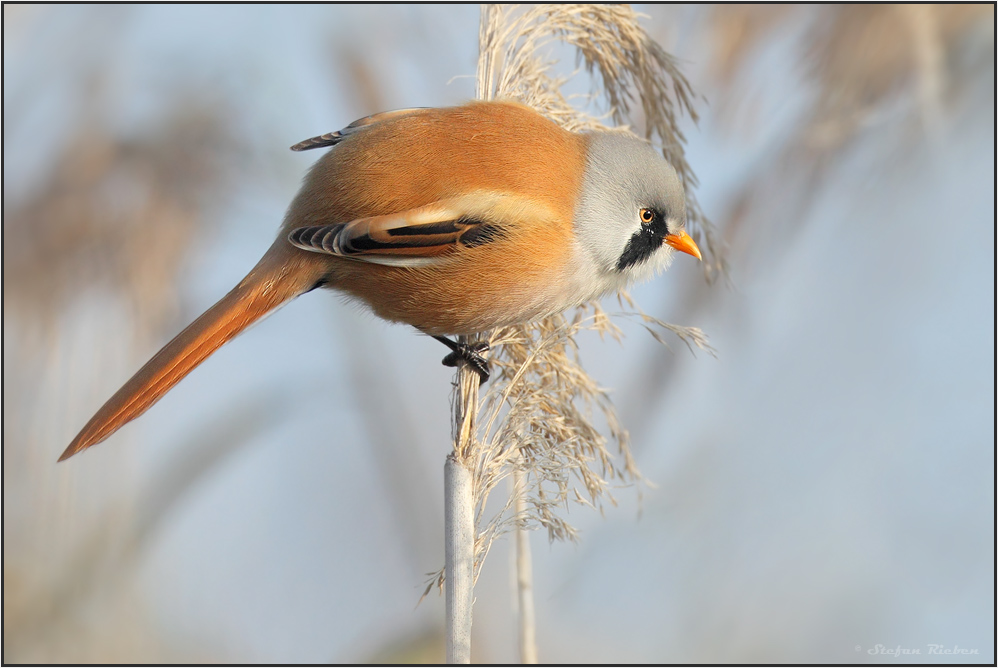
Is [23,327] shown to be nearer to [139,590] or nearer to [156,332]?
[156,332]

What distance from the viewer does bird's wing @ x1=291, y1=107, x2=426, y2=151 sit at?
2.44 meters

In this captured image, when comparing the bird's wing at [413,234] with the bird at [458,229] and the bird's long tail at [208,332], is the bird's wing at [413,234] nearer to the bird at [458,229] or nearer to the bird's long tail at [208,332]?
the bird at [458,229]

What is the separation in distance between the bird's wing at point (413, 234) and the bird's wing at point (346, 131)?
38 cm

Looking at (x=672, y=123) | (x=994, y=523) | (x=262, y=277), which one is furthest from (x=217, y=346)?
(x=994, y=523)

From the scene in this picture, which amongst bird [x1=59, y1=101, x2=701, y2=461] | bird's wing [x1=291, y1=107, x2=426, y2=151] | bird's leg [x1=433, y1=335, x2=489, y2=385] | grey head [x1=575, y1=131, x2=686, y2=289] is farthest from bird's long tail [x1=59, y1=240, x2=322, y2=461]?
grey head [x1=575, y1=131, x2=686, y2=289]

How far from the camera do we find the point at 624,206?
2396mm

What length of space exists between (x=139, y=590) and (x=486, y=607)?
3.68ft

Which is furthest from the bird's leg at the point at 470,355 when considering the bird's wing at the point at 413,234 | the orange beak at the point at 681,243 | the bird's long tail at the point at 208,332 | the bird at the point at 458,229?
the orange beak at the point at 681,243

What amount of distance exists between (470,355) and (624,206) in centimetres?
64

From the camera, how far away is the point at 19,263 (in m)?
2.60

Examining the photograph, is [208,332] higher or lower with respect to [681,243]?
lower

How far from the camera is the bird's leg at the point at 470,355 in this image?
7.87ft

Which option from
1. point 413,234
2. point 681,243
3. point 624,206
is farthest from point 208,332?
point 681,243

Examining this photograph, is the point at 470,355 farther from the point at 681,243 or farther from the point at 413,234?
the point at 681,243
